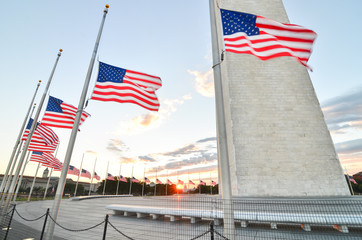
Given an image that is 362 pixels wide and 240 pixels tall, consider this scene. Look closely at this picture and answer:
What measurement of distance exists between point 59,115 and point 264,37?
30.0ft

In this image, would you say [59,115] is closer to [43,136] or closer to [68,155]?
[68,155]

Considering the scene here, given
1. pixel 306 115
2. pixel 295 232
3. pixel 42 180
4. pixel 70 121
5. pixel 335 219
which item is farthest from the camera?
pixel 42 180

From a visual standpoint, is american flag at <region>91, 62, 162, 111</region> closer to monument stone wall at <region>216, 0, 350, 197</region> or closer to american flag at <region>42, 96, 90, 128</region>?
american flag at <region>42, 96, 90, 128</region>

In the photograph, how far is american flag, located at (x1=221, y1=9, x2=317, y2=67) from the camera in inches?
214

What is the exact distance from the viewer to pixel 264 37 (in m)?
5.70

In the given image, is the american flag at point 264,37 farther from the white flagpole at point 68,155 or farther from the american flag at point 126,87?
the white flagpole at point 68,155

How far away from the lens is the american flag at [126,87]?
721 centimetres

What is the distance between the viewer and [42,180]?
58031 mm

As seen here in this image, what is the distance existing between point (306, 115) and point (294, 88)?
104 inches

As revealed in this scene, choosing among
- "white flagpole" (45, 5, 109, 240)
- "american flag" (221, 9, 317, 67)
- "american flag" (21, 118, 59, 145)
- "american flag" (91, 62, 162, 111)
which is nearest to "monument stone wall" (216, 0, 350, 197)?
"american flag" (91, 62, 162, 111)

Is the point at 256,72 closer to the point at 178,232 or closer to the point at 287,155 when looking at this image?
the point at 287,155

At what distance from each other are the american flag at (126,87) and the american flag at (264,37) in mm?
3512

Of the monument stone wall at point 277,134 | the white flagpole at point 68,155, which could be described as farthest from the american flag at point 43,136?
the monument stone wall at point 277,134

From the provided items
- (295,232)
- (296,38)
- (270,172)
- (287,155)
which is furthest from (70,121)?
(287,155)
